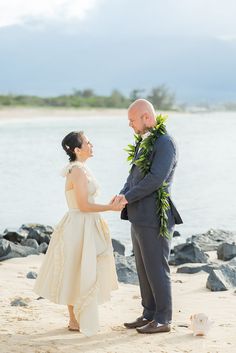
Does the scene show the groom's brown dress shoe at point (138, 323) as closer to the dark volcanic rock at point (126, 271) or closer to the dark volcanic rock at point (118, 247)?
the dark volcanic rock at point (126, 271)

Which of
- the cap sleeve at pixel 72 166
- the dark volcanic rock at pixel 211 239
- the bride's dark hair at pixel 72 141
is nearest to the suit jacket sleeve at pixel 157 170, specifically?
the cap sleeve at pixel 72 166

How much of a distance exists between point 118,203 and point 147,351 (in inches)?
42.4

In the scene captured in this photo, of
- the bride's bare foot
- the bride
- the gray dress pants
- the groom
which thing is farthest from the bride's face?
the bride's bare foot

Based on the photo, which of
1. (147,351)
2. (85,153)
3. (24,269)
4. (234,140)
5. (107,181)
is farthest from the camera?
(234,140)

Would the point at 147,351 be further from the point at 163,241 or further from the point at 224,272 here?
Answer: the point at 224,272

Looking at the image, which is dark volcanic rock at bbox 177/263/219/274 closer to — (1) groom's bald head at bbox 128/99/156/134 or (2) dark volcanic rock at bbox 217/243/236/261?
(2) dark volcanic rock at bbox 217/243/236/261

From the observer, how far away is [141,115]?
6836 mm

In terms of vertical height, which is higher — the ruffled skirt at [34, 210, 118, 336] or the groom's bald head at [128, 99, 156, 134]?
the groom's bald head at [128, 99, 156, 134]

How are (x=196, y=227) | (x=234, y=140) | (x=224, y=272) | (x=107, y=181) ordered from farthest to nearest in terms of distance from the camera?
(x=234, y=140), (x=107, y=181), (x=196, y=227), (x=224, y=272)

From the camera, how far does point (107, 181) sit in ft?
80.2

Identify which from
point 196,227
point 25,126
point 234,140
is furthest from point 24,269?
point 25,126

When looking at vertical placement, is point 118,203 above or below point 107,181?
above

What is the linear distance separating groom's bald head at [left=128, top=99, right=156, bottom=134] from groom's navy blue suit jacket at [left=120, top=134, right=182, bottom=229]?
0.14 metres

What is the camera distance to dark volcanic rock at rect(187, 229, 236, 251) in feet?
43.4
